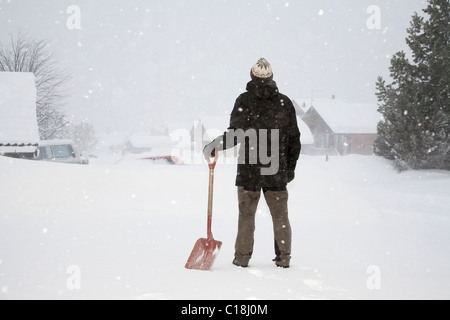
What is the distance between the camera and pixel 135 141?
3787 inches

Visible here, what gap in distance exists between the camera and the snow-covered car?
16.5 meters

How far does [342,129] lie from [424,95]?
20707 millimetres

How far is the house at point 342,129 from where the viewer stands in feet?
128

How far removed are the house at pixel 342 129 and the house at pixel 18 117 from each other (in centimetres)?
2758

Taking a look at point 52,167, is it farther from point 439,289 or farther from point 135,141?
point 135,141

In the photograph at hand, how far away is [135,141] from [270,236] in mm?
93654

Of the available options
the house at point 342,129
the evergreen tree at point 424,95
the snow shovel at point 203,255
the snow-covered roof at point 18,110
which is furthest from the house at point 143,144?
the snow shovel at point 203,255

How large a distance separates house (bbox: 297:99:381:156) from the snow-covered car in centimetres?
2712

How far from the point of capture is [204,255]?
11.8 ft

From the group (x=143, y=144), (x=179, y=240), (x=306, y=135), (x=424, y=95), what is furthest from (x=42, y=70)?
(x=143, y=144)

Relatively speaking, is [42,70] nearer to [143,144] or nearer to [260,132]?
[260,132]

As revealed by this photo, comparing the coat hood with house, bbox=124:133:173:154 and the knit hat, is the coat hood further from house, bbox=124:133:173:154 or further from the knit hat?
house, bbox=124:133:173:154

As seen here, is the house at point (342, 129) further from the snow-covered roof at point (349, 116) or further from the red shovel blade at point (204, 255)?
the red shovel blade at point (204, 255)

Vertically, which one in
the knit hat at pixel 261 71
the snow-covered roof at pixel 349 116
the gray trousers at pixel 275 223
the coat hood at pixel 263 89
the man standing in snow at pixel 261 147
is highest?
the snow-covered roof at pixel 349 116
